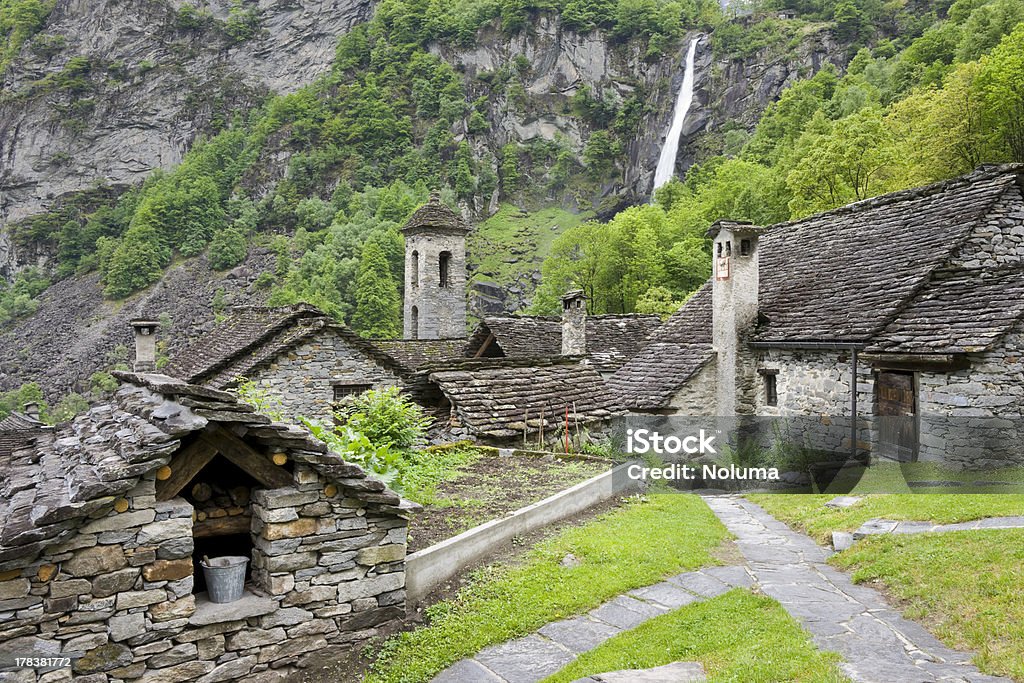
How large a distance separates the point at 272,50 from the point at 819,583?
12548cm

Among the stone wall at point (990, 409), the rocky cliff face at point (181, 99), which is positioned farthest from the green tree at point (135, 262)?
the stone wall at point (990, 409)

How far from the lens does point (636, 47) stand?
300 ft

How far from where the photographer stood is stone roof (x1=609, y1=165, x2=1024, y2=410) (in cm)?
1142

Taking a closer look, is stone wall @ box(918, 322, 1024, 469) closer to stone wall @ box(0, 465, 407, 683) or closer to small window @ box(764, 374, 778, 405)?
small window @ box(764, 374, 778, 405)

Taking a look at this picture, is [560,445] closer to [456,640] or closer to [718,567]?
[718,567]

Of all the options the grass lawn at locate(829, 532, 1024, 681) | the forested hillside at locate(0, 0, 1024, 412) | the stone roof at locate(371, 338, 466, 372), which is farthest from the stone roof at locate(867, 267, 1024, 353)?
the forested hillside at locate(0, 0, 1024, 412)

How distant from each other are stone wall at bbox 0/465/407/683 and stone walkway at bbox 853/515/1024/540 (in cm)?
595

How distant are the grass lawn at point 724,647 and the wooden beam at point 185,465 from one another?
3.10 m

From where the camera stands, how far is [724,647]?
5359 millimetres

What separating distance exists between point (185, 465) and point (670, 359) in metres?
13.1

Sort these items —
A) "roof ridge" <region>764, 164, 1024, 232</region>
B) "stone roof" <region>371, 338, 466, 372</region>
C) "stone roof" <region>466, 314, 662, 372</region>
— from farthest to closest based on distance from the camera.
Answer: "stone roof" <region>371, 338, 466, 372</region>, "stone roof" <region>466, 314, 662, 372</region>, "roof ridge" <region>764, 164, 1024, 232</region>

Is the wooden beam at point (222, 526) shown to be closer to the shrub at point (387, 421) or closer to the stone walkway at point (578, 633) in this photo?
the stone walkway at point (578, 633)

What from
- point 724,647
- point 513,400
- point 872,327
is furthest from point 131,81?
point 724,647

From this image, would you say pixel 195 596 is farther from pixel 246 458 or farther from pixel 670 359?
pixel 670 359
